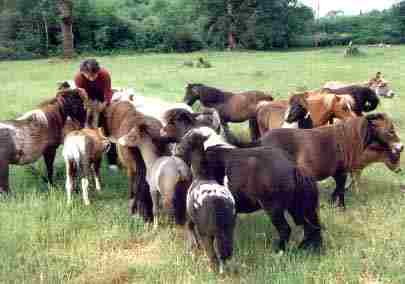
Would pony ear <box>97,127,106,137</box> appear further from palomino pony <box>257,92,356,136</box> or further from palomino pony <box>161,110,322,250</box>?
palomino pony <box>257,92,356,136</box>

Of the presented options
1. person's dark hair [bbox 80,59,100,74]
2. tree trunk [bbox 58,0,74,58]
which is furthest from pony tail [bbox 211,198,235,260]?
tree trunk [bbox 58,0,74,58]

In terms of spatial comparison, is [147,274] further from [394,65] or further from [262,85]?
[394,65]

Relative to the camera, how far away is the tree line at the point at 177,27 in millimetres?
35750

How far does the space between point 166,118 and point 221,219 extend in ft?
7.81

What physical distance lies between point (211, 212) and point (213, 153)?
2.97 ft

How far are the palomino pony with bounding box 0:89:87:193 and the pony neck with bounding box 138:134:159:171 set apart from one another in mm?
1948

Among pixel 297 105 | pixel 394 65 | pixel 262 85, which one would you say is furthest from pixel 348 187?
pixel 394 65

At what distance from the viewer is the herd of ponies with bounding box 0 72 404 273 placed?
213 inches

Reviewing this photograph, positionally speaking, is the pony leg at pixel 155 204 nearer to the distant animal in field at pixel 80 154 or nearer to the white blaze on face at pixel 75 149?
the distant animal in field at pixel 80 154

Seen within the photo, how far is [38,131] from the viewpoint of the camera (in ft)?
25.9

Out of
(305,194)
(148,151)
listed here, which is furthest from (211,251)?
(148,151)

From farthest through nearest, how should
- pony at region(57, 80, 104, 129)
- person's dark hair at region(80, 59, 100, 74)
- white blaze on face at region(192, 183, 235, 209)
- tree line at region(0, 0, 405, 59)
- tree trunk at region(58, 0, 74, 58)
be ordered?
1. tree line at region(0, 0, 405, 59)
2. tree trunk at region(58, 0, 74, 58)
3. person's dark hair at region(80, 59, 100, 74)
4. pony at region(57, 80, 104, 129)
5. white blaze on face at region(192, 183, 235, 209)

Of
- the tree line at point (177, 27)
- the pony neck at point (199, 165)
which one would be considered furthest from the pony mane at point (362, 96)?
the tree line at point (177, 27)

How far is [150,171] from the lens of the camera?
648 cm
